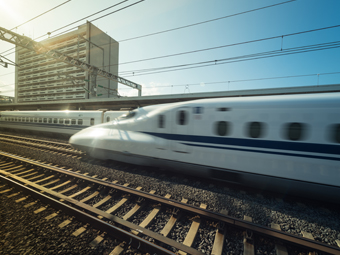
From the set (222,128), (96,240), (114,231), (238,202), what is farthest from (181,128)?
(96,240)

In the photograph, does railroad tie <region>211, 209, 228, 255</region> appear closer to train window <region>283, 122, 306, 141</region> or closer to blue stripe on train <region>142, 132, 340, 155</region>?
blue stripe on train <region>142, 132, 340, 155</region>

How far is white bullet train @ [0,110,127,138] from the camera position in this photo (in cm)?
1239

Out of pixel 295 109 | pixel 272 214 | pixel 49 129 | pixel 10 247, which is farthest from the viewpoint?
pixel 49 129

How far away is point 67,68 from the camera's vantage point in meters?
56.8

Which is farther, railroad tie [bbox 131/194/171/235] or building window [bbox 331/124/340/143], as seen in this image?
building window [bbox 331/124/340/143]

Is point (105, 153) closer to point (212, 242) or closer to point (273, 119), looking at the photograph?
point (212, 242)

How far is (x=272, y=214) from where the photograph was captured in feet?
12.4

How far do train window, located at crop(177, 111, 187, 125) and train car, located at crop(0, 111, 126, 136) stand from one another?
22.3 feet

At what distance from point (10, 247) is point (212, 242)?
3.89m

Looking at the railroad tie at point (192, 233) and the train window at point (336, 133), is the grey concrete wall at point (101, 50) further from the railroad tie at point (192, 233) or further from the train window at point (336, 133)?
the train window at point (336, 133)

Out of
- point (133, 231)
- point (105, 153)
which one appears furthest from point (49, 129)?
point (133, 231)

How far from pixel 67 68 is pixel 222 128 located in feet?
229

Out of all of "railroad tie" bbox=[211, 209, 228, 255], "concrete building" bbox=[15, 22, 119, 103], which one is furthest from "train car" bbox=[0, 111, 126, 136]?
"concrete building" bbox=[15, 22, 119, 103]

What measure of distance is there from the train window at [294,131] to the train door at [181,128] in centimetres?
287
